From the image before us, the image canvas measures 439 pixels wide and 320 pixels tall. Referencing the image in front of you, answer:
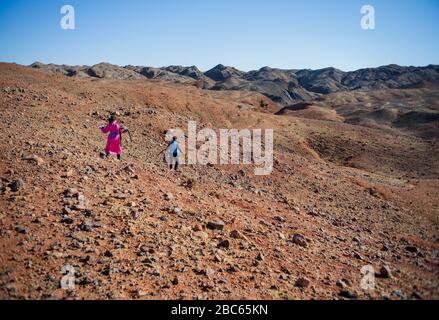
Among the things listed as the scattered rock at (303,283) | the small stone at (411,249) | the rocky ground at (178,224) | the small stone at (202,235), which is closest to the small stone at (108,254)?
the rocky ground at (178,224)

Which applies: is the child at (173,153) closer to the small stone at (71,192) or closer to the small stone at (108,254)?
the small stone at (71,192)

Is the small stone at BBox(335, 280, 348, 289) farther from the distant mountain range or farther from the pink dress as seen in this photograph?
the distant mountain range

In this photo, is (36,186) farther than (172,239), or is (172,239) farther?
(36,186)

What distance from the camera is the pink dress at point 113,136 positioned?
11625 millimetres

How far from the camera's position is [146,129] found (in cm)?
1786

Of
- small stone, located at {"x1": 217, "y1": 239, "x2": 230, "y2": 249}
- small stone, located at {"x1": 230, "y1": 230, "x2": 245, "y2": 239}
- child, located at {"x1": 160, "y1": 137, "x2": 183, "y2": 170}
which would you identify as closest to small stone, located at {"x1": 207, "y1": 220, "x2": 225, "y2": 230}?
small stone, located at {"x1": 230, "y1": 230, "x2": 245, "y2": 239}

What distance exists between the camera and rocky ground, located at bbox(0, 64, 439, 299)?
20.7 ft

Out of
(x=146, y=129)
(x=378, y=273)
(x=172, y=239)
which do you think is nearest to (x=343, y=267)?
(x=378, y=273)

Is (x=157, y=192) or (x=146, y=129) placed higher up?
(x=146, y=129)

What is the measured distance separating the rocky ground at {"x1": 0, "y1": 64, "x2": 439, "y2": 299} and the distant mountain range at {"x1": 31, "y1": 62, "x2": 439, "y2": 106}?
80.9 meters

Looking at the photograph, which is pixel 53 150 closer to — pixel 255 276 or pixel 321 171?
pixel 255 276

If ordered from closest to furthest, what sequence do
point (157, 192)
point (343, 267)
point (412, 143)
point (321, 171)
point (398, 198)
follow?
point (343, 267) < point (157, 192) < point (398, 198) < point (321, 171) < point (412, 143)

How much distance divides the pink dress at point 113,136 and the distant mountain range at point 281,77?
85.5m

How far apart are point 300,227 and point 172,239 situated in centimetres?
464
